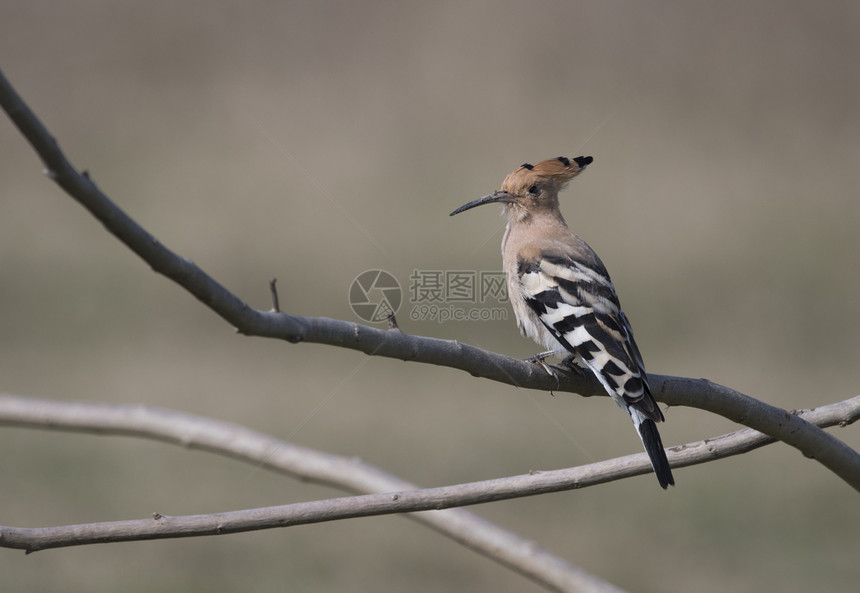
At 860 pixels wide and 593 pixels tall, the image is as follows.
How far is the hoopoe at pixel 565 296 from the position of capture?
191 cm

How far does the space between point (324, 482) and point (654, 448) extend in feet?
2.67

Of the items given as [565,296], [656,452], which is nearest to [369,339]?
[656,452]

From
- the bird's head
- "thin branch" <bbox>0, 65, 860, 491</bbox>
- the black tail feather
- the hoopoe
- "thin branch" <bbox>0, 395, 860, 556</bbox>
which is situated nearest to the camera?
"thin branch" <bbox>0, 65, 860, 491</bbox>

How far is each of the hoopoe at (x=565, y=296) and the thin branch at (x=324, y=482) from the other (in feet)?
0.52

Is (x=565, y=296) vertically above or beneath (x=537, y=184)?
beneath

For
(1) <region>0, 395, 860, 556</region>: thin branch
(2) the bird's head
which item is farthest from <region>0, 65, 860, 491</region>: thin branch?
(2) the bird's head

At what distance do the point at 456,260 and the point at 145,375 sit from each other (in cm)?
208

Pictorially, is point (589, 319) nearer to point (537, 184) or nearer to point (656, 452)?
point (656, 452)

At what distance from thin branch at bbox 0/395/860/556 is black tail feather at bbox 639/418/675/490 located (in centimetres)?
2

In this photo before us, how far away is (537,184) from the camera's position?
2.78 m

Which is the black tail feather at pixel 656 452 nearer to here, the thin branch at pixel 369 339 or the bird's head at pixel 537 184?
the thin branch at pixel 369 339

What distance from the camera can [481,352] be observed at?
1.53m

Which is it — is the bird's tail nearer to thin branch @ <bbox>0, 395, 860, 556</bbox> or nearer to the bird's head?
thin branch @ <bbox>0, 395, 860, 556</bbox>

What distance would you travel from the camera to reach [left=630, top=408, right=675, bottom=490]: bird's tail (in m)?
1.68
